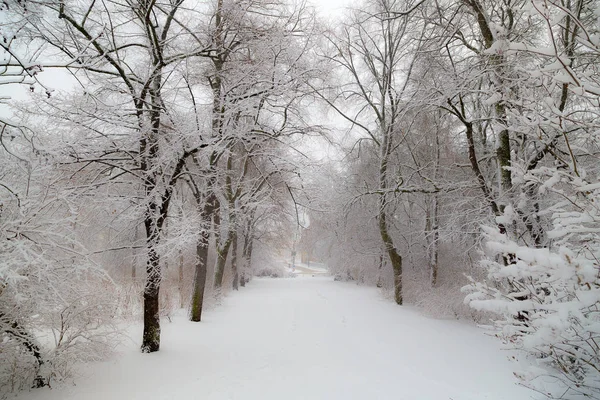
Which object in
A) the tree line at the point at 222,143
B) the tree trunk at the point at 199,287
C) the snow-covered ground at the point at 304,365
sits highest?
the tree line at the point at 222,143

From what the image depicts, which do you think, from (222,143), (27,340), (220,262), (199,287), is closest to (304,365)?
(27,340)

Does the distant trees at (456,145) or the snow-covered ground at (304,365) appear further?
the snow-covered ground at (304,365)

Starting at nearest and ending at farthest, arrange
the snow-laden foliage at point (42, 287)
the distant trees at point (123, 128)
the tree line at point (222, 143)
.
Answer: the tree line at point (222, 143), the snow-laden foliage at point (42, 287), the distant trees at point (123, 128)

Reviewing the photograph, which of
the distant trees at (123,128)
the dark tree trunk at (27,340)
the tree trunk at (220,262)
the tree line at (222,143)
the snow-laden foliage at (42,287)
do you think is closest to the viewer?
the tree line at (222,143)

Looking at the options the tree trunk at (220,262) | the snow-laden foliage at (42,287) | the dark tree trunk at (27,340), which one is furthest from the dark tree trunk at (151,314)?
the tree trunk at (220,262)

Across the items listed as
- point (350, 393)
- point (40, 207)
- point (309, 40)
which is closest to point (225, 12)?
point (309, 40)

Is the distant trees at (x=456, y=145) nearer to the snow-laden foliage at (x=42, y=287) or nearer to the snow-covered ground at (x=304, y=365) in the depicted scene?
the snow-covered ground at (x=304, y=365)

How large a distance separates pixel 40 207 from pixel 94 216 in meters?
2.83

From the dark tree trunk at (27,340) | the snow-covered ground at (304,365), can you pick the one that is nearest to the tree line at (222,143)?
the dark tree trunk at (27,340)

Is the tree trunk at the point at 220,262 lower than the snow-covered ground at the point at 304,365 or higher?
higher

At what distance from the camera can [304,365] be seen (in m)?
5.21

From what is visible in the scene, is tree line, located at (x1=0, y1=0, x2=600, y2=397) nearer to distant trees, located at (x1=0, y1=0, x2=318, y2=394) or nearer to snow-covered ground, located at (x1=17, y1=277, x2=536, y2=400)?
distant trees, located at (x1=0, y1=0, x2=318, y2=394)

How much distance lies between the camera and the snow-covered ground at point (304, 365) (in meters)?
4.10

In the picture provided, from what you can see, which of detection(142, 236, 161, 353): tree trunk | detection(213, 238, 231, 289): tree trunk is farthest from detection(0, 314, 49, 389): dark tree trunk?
detection(213, 238, 231, 289): tree trunk
